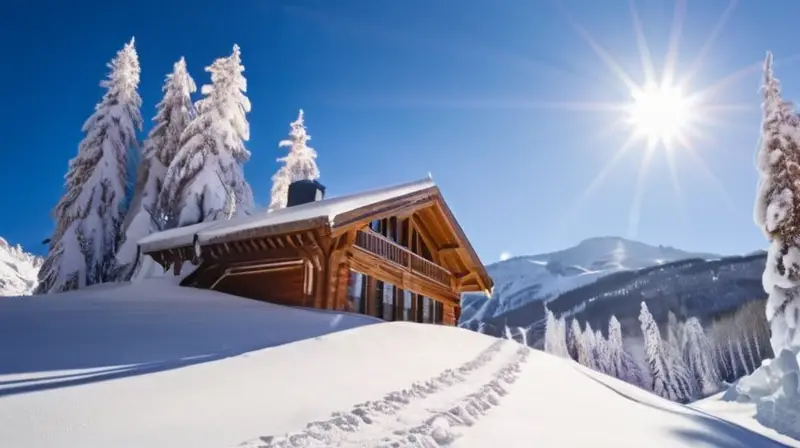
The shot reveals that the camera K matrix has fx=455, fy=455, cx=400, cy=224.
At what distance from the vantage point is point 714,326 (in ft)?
277

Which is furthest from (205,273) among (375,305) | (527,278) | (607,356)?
(527,278)

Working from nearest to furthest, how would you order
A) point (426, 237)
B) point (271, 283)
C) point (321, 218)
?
point (321, 218), point (271, 283), point (426, 237)

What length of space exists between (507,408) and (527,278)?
184990 millimetres

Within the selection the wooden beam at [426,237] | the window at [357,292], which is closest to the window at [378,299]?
the window at [357,292]

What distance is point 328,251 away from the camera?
43.8 ft

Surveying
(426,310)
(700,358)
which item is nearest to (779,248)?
(426,310)

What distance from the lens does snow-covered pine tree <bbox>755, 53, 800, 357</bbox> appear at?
50.1 ft

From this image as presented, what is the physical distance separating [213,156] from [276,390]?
63.9 feet

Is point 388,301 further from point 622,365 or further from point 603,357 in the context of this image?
point 603,357

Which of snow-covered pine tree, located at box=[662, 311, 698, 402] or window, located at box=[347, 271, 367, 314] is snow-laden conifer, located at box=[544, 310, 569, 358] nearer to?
snow-covered pine tree, located at box=[662, 311, 698, 402]

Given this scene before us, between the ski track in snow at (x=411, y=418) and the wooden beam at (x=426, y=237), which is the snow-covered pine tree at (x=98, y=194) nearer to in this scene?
the wooden beam at (x=426, y=237)

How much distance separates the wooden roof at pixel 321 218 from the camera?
12.3m

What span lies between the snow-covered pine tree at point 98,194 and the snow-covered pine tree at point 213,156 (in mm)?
2703

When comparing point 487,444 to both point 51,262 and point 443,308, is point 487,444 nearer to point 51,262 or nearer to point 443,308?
point 443,308
